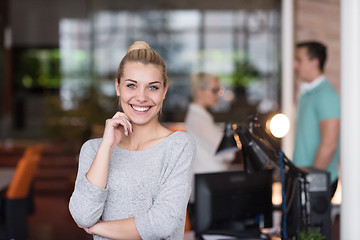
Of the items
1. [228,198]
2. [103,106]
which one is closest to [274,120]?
Answer: [228,198]

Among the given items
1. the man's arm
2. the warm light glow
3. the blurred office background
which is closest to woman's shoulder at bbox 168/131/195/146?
the warm light glow

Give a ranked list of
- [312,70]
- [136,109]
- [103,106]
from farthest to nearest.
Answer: [103,106]
[312,70]
[136,109]

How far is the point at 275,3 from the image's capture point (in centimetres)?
1226

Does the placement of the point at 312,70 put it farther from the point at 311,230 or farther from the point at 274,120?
the point at 311,230

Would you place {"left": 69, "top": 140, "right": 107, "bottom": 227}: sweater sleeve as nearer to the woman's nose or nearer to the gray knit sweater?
the gray knit sweater

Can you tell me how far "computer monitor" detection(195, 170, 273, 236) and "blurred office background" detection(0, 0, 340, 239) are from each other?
9.73 metres

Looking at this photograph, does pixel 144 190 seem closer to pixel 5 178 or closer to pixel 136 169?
pixel 136 169

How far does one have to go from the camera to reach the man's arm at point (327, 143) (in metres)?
3.31

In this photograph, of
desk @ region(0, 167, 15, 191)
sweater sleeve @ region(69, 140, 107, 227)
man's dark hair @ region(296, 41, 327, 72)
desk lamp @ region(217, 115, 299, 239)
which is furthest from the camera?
desk @ region(0, 167, 15, 191)

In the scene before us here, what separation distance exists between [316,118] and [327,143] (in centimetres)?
20

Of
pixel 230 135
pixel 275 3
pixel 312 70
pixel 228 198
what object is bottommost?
pixel 228 198

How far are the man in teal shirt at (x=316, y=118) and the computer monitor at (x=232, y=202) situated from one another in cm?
68

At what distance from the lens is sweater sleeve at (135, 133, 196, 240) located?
1667 millimetres

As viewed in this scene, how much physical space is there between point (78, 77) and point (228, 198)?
1126 centimetres
